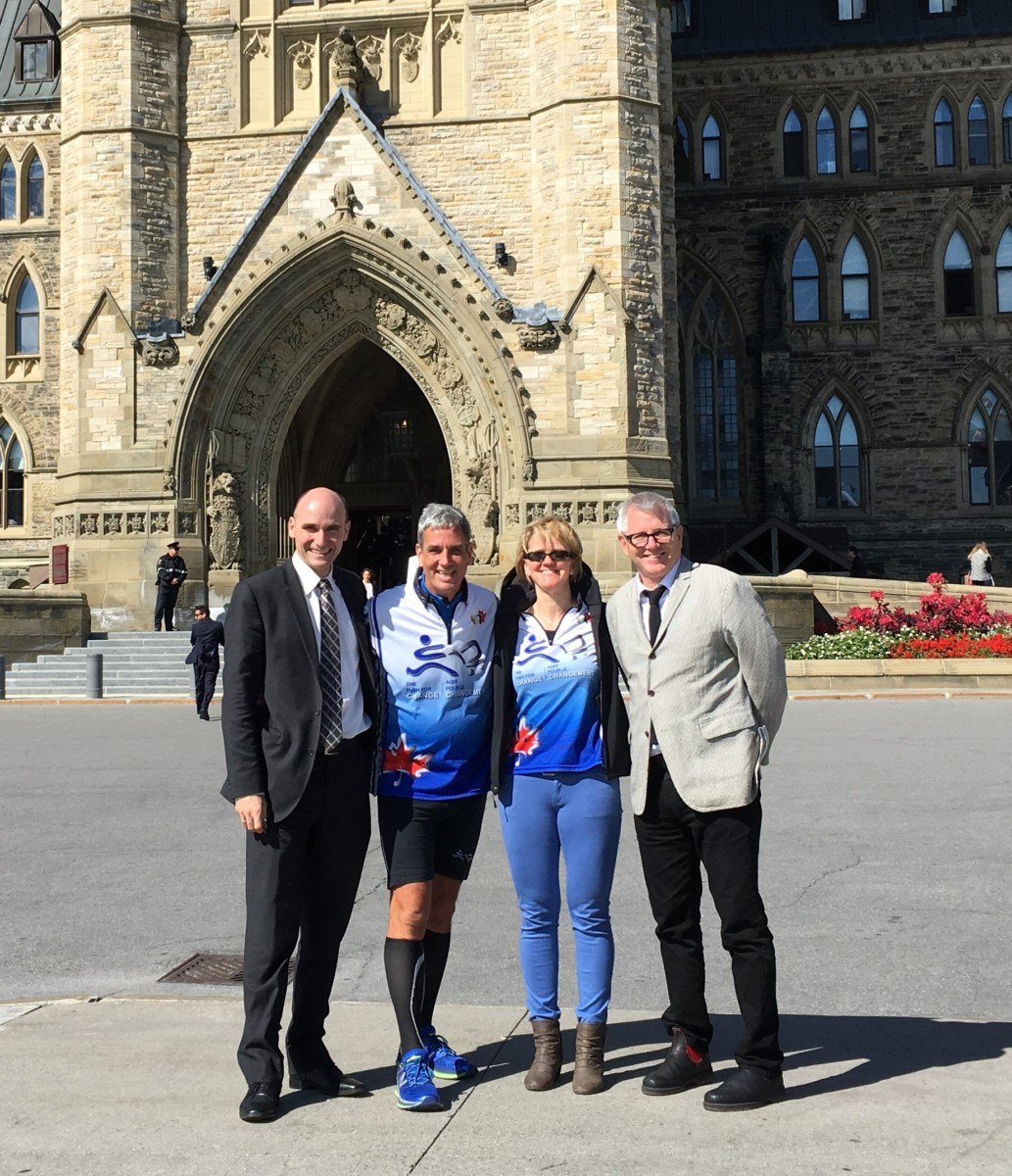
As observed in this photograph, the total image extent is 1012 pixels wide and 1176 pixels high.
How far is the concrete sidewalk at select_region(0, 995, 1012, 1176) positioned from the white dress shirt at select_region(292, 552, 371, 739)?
1084 mm

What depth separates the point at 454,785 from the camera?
4.71 meters

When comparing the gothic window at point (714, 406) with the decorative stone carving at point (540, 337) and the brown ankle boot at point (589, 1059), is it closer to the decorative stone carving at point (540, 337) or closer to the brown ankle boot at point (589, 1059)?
the decorative stone carving at point (540, 337)

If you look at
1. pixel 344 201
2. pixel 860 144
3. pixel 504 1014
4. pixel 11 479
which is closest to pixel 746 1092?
pixel 504 1014

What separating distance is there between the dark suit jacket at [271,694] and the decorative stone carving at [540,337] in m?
19.9

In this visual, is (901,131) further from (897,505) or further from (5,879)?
(5,879)

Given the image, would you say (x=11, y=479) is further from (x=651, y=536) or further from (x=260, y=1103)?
(x=260, y=1103)

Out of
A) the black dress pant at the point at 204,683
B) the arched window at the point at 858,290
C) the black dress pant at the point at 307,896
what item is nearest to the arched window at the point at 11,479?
the black dress pant at the point at 204,683

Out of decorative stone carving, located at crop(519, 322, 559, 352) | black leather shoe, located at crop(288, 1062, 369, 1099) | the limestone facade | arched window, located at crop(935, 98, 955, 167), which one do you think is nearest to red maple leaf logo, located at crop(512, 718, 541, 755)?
black leather shoe, located at crop(288, 1062, 369, 1099)

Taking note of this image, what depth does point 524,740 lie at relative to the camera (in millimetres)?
4699

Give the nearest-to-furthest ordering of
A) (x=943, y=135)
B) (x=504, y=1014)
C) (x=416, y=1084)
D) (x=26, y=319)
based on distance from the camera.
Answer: (x=416, y=1084), (x=504, y=1014), (x=943, y=135), (x=26, y=319)

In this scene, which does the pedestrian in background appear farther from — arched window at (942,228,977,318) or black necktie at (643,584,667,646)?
arched window at (942,228,977,318)

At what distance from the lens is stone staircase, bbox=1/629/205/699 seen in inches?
866

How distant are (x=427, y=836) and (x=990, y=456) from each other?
29635 millimetres

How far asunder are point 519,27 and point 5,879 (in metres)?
21.5
